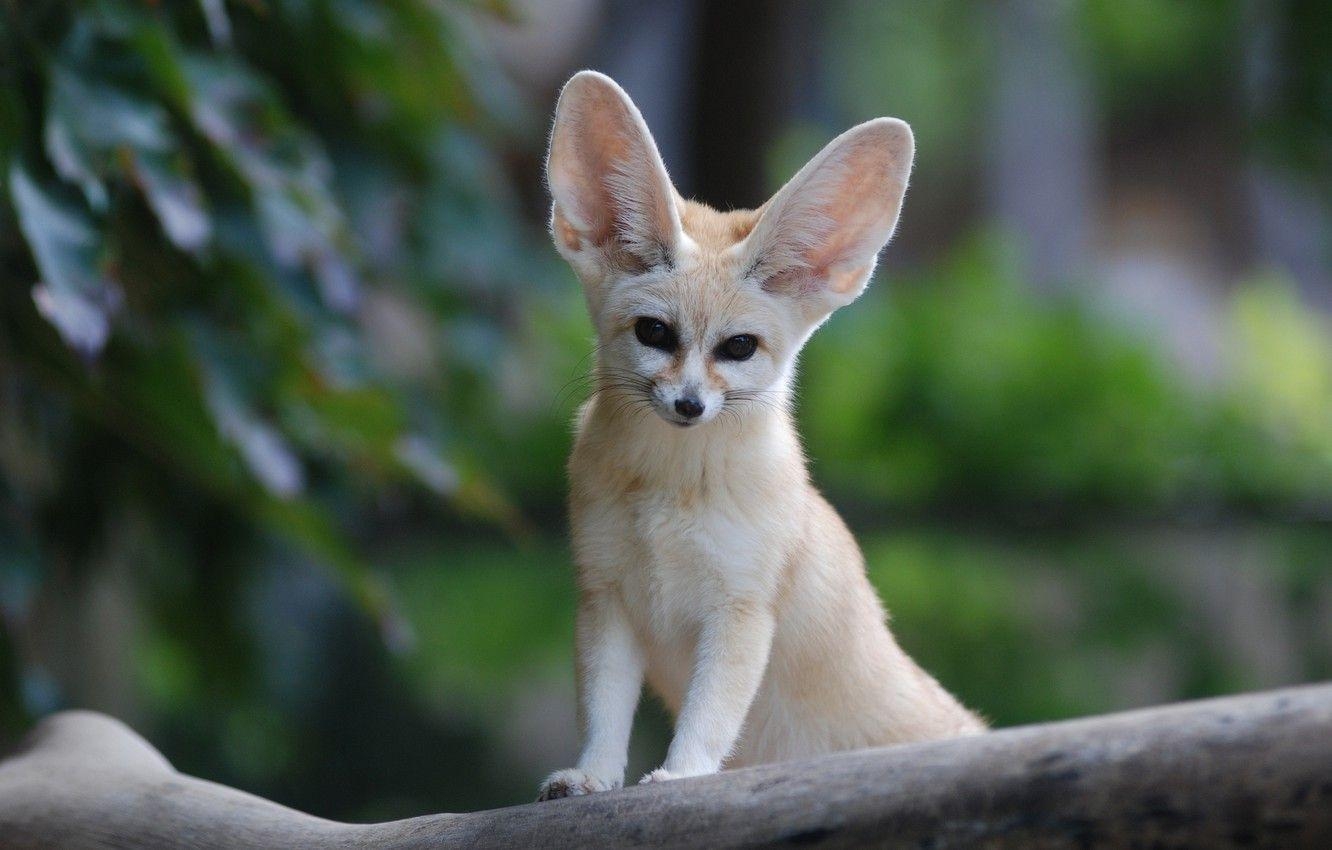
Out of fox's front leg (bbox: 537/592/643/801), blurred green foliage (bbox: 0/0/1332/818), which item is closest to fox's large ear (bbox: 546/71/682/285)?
blurred green foliage (bbox: 0/0/1332/818)

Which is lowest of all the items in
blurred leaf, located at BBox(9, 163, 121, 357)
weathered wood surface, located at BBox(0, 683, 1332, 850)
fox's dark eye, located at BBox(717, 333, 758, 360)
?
weathered wood surface, located at BBox(0, 683, 1332, 850)

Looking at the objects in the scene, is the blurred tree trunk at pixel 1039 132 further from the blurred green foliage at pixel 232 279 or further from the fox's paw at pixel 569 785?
the fox's paw at pixel 569 785

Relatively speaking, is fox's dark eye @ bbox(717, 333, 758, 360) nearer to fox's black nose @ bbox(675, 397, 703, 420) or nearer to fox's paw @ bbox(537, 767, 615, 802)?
fox's black nose @ bbox(675, 397, 703, 420)

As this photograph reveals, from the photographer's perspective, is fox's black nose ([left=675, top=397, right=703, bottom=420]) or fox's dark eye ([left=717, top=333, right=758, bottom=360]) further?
fox's dark eye ([left=717, top=333, right=758, bottom=360])

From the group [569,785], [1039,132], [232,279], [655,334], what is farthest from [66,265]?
[1039,132]

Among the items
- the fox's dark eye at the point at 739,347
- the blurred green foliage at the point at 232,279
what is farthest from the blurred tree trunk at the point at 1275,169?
the fox's dark eye at the point at 739,347

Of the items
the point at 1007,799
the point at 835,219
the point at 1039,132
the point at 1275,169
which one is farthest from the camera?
the point at 1039,132

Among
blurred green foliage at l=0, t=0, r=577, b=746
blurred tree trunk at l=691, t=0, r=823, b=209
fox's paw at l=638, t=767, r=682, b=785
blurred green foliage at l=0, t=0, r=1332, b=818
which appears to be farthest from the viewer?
blurred tree trunk at l=691, t=0, r=823, b=209

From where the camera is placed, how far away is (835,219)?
7.70ft

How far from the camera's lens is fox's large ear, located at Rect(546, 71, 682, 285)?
7.39 ft

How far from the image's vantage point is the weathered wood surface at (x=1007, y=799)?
162 centimetres

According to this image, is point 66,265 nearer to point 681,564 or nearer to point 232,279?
point 232,279

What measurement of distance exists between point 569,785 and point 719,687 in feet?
0.89

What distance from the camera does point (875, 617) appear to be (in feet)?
8.46
